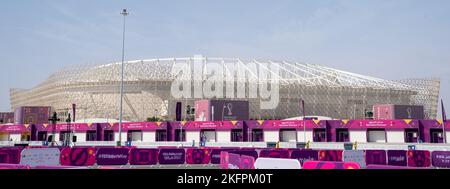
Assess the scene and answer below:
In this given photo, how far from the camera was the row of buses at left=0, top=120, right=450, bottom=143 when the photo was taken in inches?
1967

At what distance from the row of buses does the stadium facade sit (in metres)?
32.8

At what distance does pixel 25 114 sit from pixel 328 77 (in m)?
88.9

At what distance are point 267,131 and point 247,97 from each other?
43.0 meters

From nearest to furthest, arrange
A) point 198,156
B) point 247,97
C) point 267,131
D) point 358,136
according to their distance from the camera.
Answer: point 198,156
point 358,136
point 267,131
point 247,97

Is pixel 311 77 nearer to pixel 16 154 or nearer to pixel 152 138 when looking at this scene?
pixel 152 138

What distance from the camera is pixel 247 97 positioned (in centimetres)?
10169

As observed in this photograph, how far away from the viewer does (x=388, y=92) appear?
107 m

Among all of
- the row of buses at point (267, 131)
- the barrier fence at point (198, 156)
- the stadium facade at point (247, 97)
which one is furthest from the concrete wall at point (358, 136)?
the stadium facade at point (247, 97)

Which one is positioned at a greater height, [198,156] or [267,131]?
[267,131]

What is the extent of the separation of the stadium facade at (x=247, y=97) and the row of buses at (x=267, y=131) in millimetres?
32771

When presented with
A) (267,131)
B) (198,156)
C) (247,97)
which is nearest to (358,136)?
(267,131)

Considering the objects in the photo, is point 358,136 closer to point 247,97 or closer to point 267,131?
point 267,131

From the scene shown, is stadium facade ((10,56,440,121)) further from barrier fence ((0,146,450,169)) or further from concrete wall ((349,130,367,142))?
barrier fence ((0,146,450,169))
